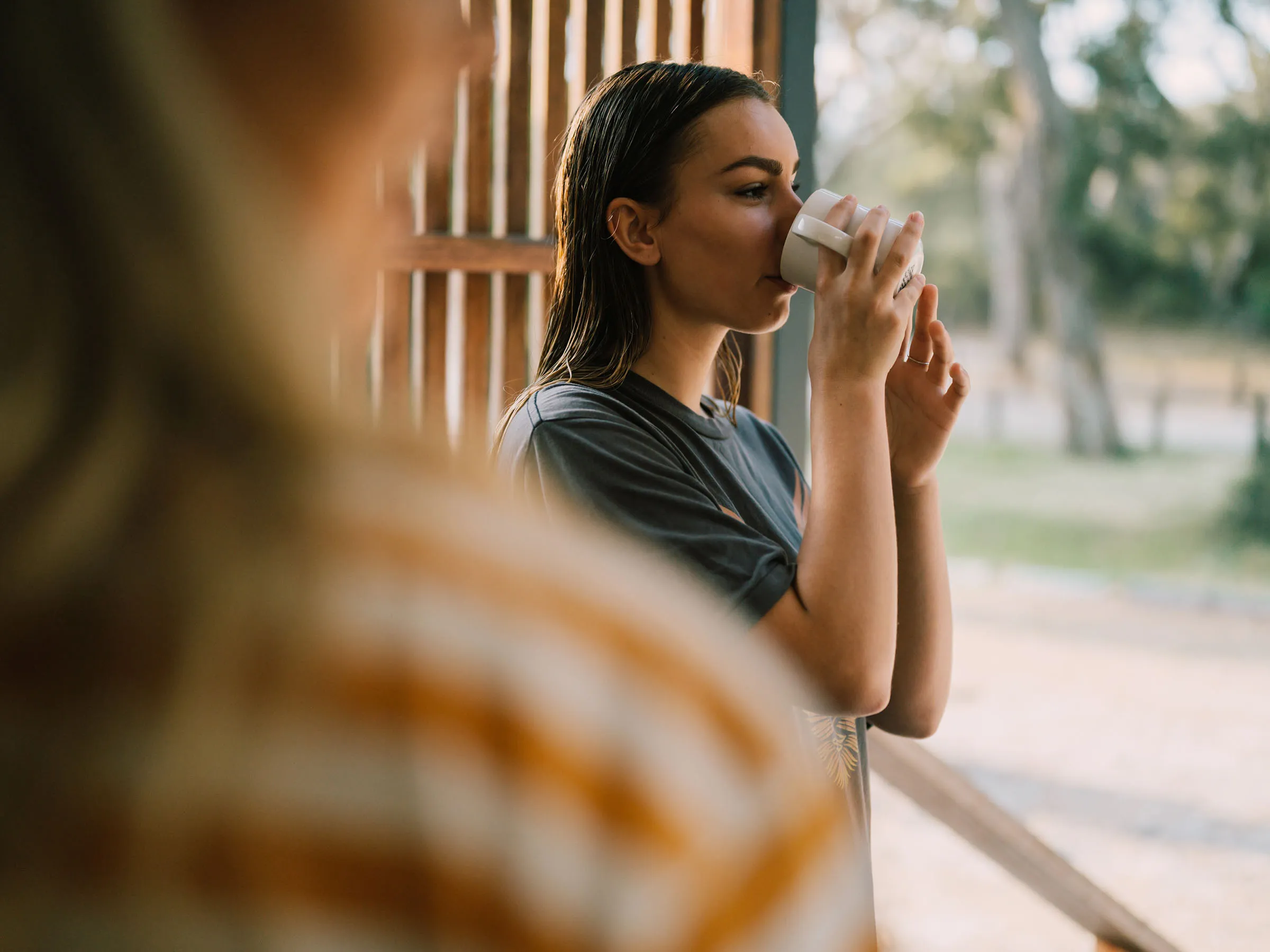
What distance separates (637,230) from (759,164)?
123mm

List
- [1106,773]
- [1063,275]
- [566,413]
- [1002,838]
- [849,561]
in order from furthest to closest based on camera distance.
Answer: [1063,275], [1106,773], [1002,838], [566,413], [849,561]

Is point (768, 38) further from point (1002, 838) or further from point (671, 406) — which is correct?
point (1002, 838)

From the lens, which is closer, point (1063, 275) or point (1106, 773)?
point (1106, 773)

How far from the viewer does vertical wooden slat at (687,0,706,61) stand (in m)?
2.13

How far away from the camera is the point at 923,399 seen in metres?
1.17

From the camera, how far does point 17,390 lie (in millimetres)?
223

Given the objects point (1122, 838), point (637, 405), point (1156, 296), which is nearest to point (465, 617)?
point (637, 405)

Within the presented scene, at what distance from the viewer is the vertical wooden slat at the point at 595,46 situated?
2209 mm

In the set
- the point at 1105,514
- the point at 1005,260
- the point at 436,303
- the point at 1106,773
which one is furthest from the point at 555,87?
the point at 1005,260

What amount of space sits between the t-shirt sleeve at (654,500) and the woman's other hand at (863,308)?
14 centimetres

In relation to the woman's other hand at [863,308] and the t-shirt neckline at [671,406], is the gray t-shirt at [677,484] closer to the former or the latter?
the t-shirt neckline at [671,406]

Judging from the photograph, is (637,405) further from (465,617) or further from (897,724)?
(465,617)

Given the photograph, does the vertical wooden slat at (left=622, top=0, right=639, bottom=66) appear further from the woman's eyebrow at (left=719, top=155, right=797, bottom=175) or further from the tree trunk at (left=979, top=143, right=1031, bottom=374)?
the tree trunk at (left=979, top=143, right=1031, bottom=374)

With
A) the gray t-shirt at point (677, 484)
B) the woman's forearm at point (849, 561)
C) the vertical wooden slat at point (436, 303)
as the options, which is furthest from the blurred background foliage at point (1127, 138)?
the woman's forearm at point (849, 561)
